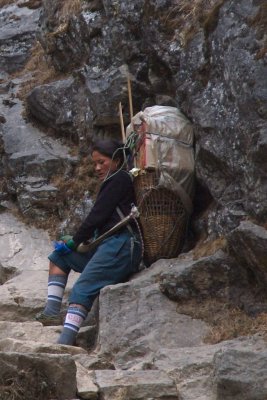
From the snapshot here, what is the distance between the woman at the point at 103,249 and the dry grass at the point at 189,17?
1.52 meters

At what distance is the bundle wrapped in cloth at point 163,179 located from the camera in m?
8.78

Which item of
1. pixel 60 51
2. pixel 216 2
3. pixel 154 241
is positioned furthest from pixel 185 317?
pixel 60 51

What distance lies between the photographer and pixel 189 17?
9.67 m

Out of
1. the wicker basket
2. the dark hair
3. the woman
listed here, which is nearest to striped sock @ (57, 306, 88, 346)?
the woman

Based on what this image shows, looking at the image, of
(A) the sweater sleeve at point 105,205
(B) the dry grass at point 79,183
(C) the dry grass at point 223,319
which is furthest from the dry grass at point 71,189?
(C) the dry grass at point 223,319

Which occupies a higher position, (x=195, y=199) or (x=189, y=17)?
(x=189, y=17)

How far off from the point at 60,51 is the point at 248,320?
6860 mm

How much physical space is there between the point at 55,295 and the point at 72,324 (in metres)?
0.74

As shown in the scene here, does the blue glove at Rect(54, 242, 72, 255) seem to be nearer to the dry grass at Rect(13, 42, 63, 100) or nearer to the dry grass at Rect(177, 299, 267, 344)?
the dry grass at Rect(177, 299, 267, 344)

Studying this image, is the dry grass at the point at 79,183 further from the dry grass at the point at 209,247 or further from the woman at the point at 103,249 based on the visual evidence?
the dry grass at the point at 209,247

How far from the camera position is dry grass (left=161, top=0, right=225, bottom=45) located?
9086 millimetres

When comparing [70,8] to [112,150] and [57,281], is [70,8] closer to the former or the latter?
[112,150]

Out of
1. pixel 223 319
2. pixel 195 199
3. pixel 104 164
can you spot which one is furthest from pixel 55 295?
pixel 223 319

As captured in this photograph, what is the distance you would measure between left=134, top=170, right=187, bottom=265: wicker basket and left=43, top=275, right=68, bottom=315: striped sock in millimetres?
880
